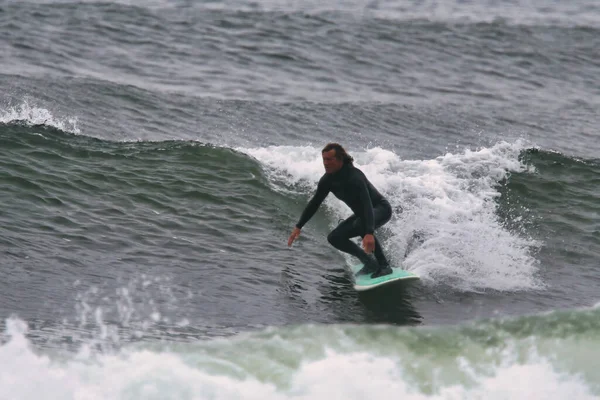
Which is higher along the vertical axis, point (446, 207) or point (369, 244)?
point (369, 244)

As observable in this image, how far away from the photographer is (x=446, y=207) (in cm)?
1289

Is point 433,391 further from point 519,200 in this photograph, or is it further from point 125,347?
point 519,200

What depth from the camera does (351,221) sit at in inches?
416

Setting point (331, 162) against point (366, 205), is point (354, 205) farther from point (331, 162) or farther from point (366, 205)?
point (331, 162)

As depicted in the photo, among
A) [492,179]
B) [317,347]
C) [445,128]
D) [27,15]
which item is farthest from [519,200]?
[27,15]

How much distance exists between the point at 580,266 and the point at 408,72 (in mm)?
11691

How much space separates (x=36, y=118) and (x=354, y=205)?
23.8ft

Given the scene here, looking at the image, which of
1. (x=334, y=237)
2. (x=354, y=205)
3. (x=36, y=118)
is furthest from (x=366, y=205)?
(x=36, y=118)

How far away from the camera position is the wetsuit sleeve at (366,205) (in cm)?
1006

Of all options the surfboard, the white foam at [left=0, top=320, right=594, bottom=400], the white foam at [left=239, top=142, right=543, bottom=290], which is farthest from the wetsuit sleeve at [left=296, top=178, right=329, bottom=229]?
the white foam at [left=0, top=320, right=594, bottom=400]

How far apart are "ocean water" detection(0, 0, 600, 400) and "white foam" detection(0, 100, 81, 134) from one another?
59 mm

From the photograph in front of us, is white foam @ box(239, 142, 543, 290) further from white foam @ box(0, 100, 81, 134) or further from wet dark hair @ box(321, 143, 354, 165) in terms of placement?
white foam @ box(0, 100, 81, 134)

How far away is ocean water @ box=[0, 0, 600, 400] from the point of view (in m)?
8.02

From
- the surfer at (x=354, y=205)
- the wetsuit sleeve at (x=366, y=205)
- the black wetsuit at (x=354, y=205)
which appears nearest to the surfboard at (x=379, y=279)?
the surfer at (x=354, y=205)
